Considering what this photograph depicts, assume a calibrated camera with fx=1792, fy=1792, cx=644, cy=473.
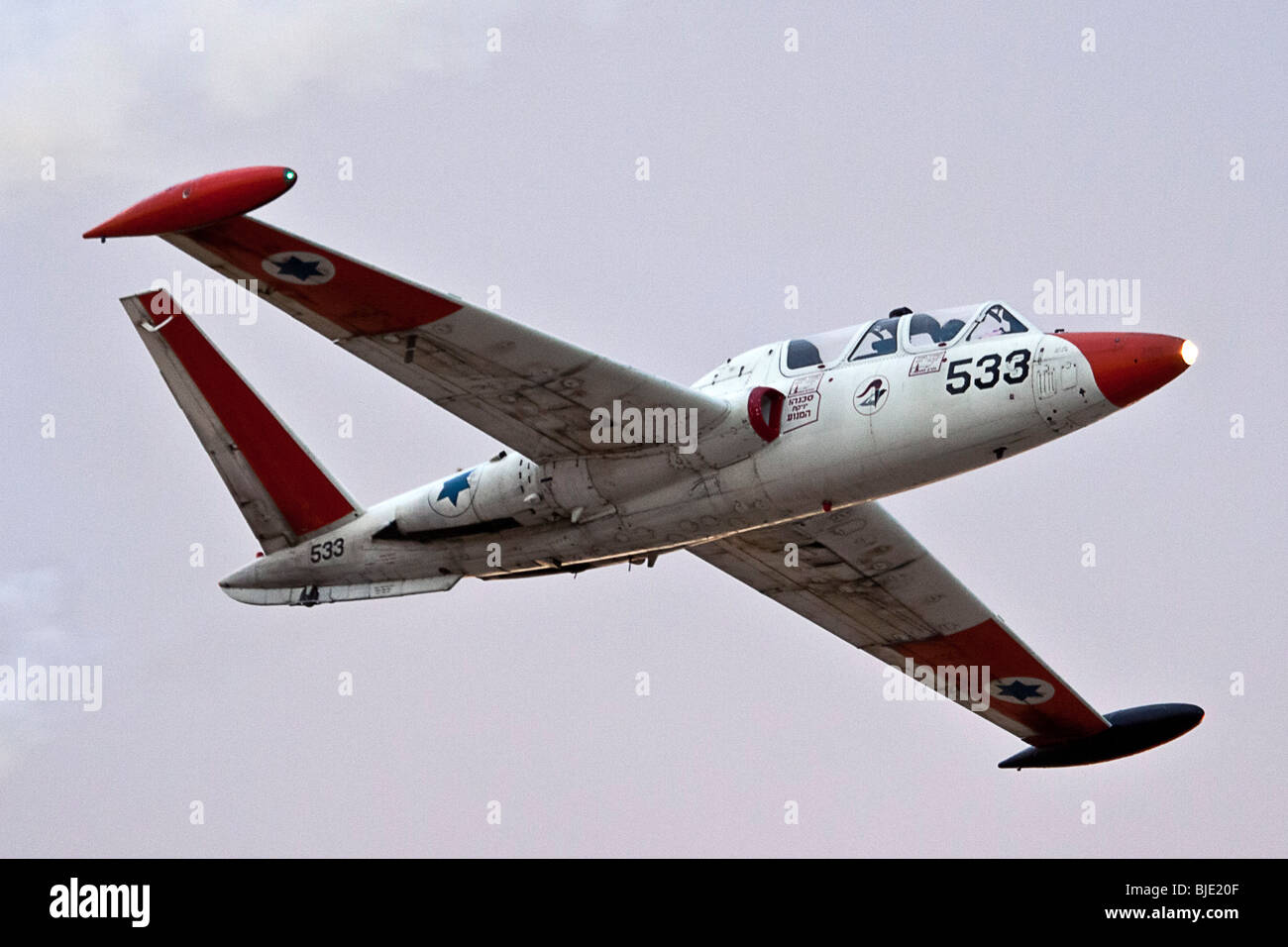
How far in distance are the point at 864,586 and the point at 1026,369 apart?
316 inches

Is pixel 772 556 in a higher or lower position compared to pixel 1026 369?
lower

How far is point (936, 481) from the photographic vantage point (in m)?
26.5

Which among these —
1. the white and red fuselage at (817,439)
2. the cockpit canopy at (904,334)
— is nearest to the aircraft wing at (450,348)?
the white and red fuselage at (817,439)

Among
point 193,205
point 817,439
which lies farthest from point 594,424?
point 193,205

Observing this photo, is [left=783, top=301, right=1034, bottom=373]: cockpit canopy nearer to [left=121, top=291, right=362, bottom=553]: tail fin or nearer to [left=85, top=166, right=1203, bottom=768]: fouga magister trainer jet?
[left=85, top=166, right=1203, bottom=768]: fouga magister trainer jet

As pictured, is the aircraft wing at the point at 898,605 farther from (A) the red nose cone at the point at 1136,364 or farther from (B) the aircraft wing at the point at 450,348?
(A) the red nose cone at the point at 1136,364

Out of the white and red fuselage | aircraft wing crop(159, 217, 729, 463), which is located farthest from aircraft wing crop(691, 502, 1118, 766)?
aircraft wing crop(159, 217, 729, 463)

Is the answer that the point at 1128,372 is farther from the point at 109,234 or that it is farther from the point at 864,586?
the point at 109,234

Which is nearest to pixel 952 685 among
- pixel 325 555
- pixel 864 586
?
pixel 864 586

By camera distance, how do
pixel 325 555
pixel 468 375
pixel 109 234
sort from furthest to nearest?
1. pixel 325 555
2. pixel 468 375
3. pixel 109 234

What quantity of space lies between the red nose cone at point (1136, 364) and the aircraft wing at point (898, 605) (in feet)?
20.2

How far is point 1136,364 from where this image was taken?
81.6 ft

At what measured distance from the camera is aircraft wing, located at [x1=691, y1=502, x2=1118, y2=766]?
31.2 meters

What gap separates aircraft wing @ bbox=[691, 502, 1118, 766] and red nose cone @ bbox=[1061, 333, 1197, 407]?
6.14 meters
